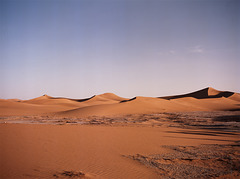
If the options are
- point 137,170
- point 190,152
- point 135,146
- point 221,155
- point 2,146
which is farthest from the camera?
point 135,146

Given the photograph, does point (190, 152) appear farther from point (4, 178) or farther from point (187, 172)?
point (4, 178)

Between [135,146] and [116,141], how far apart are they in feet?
4.97

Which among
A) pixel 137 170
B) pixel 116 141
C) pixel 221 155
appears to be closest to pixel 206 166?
pixel 221 155

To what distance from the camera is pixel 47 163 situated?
6828 mm

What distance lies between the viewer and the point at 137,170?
6305 millimetres

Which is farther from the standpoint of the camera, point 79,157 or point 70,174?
point 79,157

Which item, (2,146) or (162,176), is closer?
(162,176)

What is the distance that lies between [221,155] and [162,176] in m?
3.50

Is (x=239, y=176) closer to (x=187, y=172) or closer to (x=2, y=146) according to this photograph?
(x=187, y=172)

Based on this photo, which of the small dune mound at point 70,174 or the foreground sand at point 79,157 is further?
the foreground sand at point 79,157

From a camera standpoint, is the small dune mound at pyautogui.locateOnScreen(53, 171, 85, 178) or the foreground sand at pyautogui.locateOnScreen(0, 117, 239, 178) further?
the foreground sand at pyautogui.locateOnScreen(0, 117, 239, 178)

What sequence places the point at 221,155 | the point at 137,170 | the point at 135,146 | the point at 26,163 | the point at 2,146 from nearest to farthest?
the point at 137,170
the point at 26,163
the point at 221,155
the point at 2,146
the point at 135,146

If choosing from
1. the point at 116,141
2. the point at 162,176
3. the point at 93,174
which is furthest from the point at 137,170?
the point at 116,141

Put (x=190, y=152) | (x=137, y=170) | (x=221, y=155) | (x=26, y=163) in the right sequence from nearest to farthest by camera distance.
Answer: (x=137, y=170)
(x=26, y=163)
(x=221, y=155)
(x=190, y=152)
